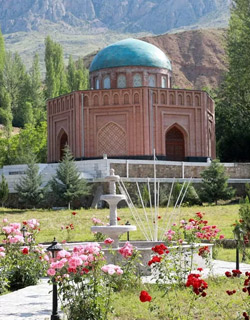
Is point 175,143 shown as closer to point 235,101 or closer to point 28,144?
point 235,101

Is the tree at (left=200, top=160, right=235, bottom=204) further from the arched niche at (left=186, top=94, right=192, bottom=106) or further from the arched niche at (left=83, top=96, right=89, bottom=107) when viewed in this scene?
the arched niche at (left=83, top=96, right=89, bottom=107)

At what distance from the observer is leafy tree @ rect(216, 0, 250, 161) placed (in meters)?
29.7

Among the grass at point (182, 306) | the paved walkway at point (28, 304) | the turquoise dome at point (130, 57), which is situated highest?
the turquoise dome at point (130, 57)

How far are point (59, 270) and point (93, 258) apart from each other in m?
0.44

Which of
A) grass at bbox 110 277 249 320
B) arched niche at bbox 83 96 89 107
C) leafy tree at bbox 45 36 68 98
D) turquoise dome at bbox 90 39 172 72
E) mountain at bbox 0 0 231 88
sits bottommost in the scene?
grass at bbox 110 277 249 320

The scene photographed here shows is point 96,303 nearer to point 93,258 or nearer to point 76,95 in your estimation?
point 93,258

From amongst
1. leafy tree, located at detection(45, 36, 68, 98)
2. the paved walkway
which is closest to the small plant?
the paved walkway

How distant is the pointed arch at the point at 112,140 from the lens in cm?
2848

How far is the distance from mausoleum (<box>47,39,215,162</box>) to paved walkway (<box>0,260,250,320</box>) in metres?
19.7

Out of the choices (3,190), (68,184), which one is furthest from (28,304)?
(3,190)

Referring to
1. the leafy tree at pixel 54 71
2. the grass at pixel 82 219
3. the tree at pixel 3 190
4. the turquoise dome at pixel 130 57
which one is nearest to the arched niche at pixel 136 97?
the turquoise dome at pixel 130 57

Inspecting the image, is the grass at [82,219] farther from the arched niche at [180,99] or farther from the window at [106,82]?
the window at [106,82]

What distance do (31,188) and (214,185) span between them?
8038 mm

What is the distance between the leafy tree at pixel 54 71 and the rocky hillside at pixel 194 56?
2803 centimetres
